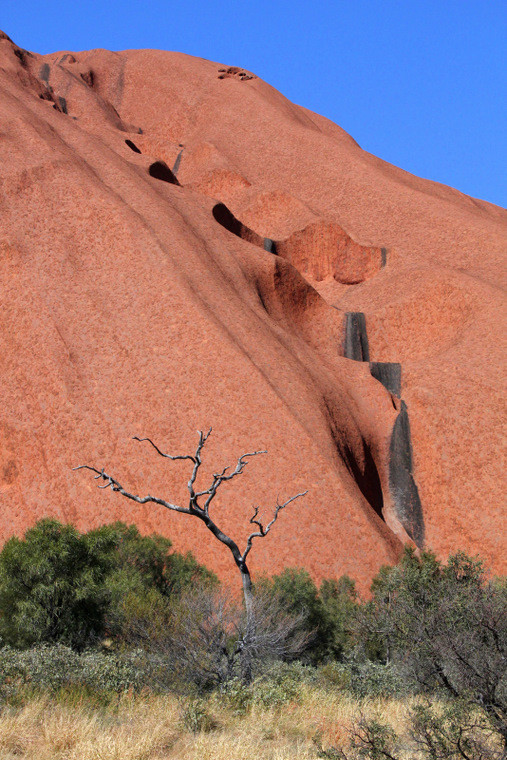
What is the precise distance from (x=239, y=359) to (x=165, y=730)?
14.0 metres

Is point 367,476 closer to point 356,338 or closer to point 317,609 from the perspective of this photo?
point 317,609

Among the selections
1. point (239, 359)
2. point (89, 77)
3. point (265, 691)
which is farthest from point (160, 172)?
point (265, 691)

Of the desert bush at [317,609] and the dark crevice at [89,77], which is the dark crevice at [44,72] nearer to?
the dark crevice at [89,77]

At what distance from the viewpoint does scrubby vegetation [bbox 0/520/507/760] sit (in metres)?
7.58

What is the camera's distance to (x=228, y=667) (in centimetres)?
1042

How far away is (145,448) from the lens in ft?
66.5

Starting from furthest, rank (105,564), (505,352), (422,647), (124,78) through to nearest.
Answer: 1. (124,78)
2. (505,352)
3. (105,564)
4. (422,647)

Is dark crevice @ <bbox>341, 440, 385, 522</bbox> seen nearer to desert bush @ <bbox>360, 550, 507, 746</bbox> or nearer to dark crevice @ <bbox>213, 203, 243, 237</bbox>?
desert bush @ <bbox>360, 550, 507, 746</bbox>

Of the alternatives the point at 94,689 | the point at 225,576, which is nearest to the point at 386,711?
the point at 94,689

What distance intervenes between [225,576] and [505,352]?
13.2 meters

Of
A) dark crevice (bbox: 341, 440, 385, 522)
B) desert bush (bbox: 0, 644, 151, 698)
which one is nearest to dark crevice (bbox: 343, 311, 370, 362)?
dark crevice (bbox: 341, 440, 385, 522)

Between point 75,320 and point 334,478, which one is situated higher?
point 75,320

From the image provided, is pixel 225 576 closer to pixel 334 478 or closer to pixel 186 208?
pixel 334 478

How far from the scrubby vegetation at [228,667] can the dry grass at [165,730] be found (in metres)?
0.02
